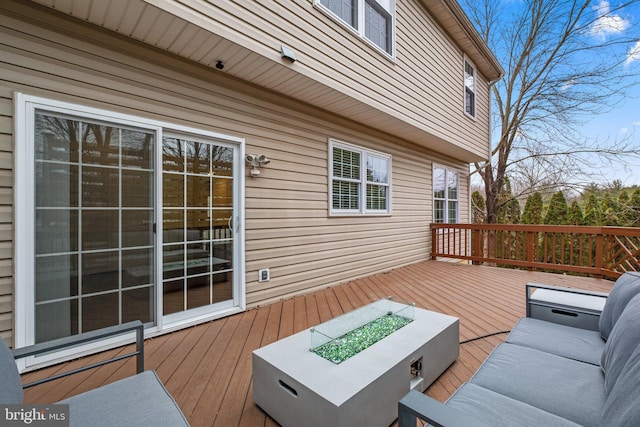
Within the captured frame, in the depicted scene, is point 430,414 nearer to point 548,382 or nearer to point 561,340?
point 548,382

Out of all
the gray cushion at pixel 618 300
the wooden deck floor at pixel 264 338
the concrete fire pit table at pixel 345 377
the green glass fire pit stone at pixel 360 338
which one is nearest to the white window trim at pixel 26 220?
the wooden deck floor at pixel 264 338

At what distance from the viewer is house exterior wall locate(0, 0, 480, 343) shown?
7.09 ft

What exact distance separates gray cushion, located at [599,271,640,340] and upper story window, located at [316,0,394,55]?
3868 mm

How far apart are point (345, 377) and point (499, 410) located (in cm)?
68

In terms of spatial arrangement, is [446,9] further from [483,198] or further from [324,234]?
[483,198]

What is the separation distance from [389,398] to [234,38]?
10.1ft

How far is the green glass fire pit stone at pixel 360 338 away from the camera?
1.72 metres

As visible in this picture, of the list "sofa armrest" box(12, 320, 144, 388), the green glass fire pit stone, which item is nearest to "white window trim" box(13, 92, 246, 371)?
"sofa armrest" box(12, 320, 144, 388)

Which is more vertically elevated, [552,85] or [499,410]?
[552,85]

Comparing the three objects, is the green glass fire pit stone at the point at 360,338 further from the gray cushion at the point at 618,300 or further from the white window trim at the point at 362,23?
the white window trim at the point at 362,23

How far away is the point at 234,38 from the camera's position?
103 inches

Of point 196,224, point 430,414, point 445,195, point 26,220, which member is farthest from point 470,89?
point 26,220

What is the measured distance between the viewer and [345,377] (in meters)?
1.47

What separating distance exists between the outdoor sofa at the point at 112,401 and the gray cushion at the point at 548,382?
1476 mm
